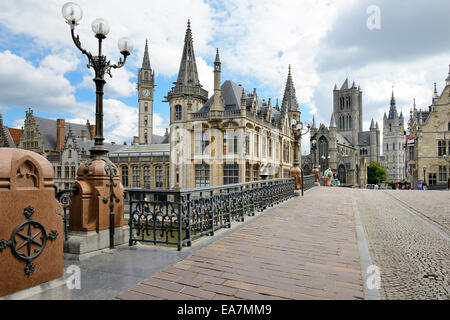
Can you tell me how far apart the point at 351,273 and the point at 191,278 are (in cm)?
232

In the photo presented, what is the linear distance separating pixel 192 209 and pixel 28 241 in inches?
112

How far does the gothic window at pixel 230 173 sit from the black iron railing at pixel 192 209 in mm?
18335

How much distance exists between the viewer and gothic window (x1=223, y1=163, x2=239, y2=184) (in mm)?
29812

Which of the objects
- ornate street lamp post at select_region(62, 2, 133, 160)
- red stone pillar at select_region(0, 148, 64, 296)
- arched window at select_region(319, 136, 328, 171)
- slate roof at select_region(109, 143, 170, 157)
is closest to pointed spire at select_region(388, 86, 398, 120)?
arched window at select_region(319, 136, 328, 171)

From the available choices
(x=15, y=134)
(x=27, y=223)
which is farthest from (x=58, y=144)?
(x=27, y=223)

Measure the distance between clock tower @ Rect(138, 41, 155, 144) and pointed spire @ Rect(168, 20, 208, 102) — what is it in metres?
37.9

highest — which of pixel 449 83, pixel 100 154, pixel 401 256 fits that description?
pixel 449 83

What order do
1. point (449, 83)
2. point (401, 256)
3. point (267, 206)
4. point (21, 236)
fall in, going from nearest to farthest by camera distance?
1. point (21, 236)
2. point (401, 256)
3. point (267, 206)
4. point (449, 83)

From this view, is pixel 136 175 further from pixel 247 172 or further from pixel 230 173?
pixel 247 172

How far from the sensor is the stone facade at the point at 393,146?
398 ft

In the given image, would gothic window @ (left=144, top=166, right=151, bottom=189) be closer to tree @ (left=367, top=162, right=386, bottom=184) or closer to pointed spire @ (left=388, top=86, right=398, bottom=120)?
tree @ (left=367, top=162, right=386, bottom=184)

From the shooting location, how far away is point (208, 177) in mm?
31094
